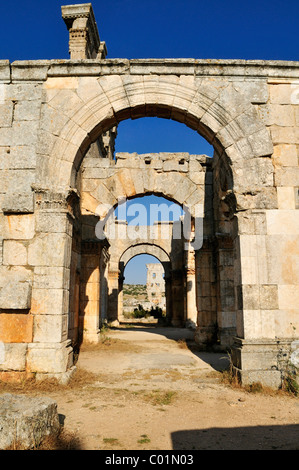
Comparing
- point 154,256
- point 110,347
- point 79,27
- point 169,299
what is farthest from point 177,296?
point 79,27

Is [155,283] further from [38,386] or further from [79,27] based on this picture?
[38,386]

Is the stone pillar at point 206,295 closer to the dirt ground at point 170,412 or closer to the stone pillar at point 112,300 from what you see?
the dirt ground at point 170,412

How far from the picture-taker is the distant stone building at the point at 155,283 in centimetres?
3419

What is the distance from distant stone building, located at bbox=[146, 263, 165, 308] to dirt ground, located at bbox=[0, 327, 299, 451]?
2798 centimetres

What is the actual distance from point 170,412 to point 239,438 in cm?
93

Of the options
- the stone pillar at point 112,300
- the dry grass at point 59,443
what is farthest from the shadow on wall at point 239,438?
the stone pillar at point 112,300

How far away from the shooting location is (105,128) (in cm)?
612

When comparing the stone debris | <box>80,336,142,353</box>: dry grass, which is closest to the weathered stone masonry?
the stone debris

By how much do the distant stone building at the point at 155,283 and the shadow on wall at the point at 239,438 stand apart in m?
30.9

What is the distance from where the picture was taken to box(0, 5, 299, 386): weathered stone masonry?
5008 mm

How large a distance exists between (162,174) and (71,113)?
5804 millimetres

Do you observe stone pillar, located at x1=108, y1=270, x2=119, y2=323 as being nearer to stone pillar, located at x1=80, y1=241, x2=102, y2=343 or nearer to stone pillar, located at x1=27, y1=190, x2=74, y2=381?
stone pillar, located at x1=80, y1=241, x2=102, y2=343
